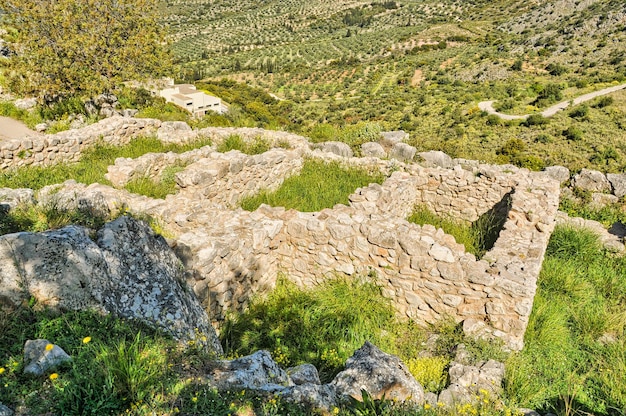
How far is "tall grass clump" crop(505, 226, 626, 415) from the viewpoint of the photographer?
173 inches

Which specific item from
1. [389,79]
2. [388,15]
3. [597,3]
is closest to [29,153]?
[389,79]

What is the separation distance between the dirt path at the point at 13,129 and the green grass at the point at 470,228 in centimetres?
1185

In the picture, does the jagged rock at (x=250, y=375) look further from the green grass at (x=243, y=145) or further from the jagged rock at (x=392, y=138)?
the jagged rock at (x=392, y=138)

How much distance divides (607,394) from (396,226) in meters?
3.25

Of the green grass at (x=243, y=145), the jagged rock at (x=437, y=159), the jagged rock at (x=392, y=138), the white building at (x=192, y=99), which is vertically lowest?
the white building at (x=192, y=99)

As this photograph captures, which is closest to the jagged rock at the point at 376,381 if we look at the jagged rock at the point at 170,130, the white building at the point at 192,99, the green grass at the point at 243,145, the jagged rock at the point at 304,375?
the jagged rock at the point at 304,375

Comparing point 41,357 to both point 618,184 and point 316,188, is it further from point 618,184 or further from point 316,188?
point 618,184

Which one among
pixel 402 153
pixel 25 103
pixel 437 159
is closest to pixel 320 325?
pixel 402 153

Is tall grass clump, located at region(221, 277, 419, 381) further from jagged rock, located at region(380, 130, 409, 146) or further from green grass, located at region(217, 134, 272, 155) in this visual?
jagged rock, located at region(380, 130, 409, 146)

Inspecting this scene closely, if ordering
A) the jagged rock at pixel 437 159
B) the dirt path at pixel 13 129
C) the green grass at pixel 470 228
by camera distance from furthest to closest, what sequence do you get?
the jagged rock at pixel 437 159 < the dirt path at pixel 13 129 < the green grass at pixel 470 228

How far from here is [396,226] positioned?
5.88 meters

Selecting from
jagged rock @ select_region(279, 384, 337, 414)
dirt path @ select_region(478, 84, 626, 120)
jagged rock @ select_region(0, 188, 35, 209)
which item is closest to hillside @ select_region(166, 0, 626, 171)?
dirt path @ select_region(478, 84, 626, 120)

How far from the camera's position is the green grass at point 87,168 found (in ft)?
26.2

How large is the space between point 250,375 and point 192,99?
3258 centimetres
